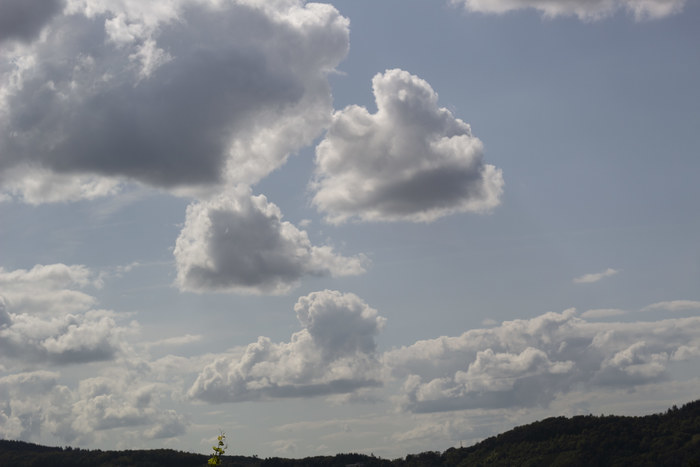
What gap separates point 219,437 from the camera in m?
69.2

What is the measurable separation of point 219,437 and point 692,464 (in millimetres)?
159012

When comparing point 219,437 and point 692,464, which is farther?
point 692,464

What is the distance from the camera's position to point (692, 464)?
18625 cm
